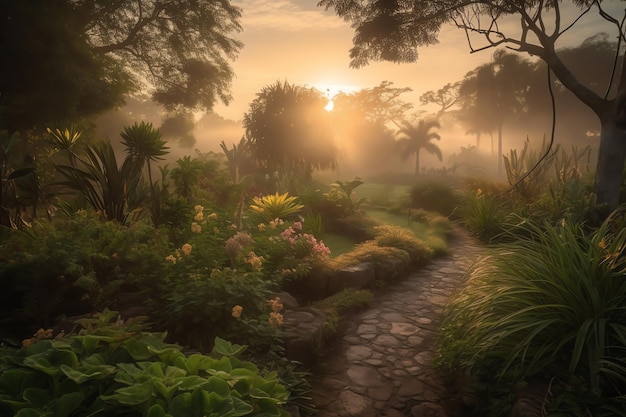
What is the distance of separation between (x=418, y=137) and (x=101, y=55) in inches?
1285

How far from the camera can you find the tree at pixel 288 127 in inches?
679

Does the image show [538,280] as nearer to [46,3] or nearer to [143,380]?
[143,380]

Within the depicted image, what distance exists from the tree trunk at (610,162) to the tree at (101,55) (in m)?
13.6

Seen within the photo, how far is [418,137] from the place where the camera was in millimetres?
40250

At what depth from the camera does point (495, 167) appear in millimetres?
58125

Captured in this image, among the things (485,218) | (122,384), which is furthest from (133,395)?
(485,218)

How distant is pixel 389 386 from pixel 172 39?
56.1 feet

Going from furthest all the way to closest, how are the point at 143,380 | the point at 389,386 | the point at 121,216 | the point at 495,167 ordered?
the point at 495,167 < the point at 121,216 < the point at 389,386 < the point at 143,380

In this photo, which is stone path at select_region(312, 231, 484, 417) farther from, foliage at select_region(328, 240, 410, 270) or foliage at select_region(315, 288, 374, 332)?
foliage at select_region(328, 240, 410, 270)

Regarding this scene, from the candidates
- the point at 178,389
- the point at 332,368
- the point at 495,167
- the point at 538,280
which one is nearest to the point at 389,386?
the point at 332,368

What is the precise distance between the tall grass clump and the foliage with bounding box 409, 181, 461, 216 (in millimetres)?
10214

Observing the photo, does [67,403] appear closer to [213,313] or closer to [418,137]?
[213,313]

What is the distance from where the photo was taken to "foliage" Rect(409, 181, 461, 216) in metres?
13.4

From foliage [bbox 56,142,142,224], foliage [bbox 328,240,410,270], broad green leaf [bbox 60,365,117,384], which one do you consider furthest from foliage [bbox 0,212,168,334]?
foliage [bbox 328,240,410,270]
